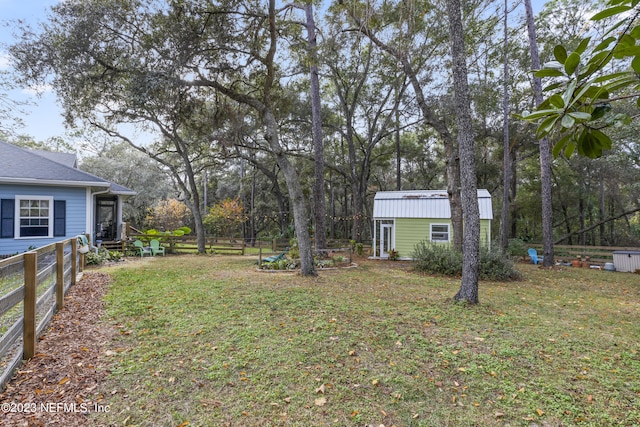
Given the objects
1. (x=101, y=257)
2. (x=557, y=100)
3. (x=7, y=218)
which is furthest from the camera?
(x=101, y=257)

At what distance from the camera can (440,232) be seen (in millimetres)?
13195

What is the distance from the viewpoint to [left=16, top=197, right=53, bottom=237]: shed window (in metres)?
9.80

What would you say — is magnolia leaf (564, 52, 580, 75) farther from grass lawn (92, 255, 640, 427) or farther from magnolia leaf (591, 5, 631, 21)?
grass lawn (92, 255, 640, 427)

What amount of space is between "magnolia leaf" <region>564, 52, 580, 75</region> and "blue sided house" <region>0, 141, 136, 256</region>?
42.3ft

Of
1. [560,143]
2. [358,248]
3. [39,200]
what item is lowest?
[358,248]

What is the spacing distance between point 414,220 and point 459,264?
5.24 meters

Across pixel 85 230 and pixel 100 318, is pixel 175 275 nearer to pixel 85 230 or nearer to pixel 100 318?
pixel 100 318

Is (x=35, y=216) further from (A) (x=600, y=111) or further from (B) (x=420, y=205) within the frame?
(B) (x=420, y=205)

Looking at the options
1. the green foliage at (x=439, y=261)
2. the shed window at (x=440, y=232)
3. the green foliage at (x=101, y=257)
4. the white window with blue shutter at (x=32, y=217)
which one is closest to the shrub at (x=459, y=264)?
the green foliage at (x=439, y=261)

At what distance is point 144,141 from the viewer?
16.7 metres

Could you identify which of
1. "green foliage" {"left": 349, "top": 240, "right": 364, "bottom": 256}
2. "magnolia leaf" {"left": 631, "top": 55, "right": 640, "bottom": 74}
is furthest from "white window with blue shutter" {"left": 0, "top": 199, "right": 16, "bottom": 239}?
"magnolia leaf" {"left": 631, "top": 55, "right": 640, "bottom": 74}

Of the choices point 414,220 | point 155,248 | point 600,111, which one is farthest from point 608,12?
point 155,248

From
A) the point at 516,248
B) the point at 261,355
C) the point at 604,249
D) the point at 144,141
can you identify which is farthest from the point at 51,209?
the point at 604,249

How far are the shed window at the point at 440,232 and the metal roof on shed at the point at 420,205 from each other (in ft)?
1.48
